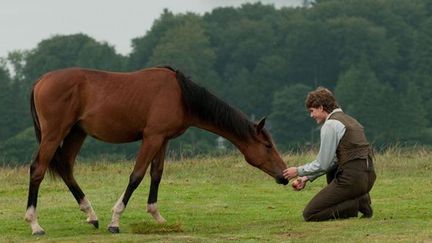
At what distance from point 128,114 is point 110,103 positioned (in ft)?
0.92

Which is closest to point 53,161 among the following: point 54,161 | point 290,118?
point 54,161

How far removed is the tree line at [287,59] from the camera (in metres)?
113

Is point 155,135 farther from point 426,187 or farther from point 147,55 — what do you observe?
point 147,55

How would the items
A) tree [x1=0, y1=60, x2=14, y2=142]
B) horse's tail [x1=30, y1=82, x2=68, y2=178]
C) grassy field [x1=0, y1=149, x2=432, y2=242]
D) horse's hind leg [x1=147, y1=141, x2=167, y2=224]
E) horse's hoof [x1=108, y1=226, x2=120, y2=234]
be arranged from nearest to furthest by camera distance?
grassy field [x1=0, y1=149, x2=432, y2=242] < horse's hoof [x1=108, y1=226, x2=120, y2=234] < horse's tail [x1=30, y1=82, x2=68, y2=178] < horse's hind leg [x1=147, y1=141, x2=167, y2=224] < tree [x1=0, y1=60, x2=14, y2=142]

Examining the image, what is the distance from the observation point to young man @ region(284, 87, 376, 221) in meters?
13.1

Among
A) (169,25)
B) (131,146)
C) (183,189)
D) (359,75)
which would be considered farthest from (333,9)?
(183,189)

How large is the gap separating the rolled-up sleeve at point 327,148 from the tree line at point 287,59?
93.4 metres

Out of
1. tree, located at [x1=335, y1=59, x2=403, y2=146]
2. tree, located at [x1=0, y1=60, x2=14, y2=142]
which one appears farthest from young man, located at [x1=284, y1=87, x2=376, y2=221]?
tree, located at [x1=0, y1=60, x2=14, y2=142]

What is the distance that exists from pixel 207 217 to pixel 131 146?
7096 centimetres

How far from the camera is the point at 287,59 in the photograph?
14362 centimetres

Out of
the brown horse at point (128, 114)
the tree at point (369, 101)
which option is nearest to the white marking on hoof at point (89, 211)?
the brown horse at point (128, 114)

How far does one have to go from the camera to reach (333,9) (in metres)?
161

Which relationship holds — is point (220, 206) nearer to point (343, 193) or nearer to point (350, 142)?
point (343, 193)

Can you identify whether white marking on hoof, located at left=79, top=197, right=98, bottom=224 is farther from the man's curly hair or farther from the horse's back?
the man's curly hair
